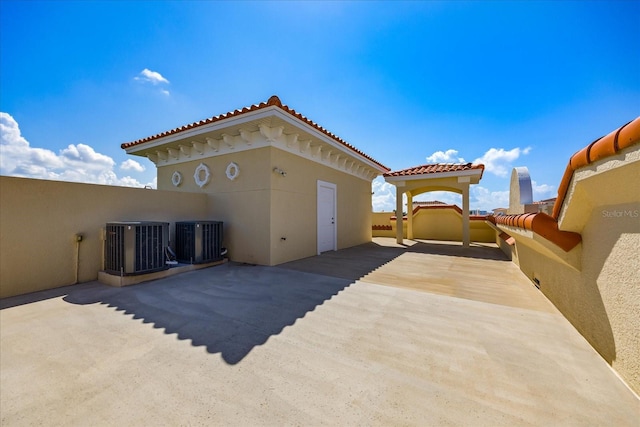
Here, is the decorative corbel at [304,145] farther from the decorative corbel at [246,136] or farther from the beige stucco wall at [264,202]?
the decorative corbel at [246,136]

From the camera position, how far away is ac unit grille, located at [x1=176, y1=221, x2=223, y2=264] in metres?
5.83

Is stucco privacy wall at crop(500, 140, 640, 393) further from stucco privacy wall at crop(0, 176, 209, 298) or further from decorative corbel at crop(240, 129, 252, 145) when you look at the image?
stucco privacy wall at crop(0, 176, 209, 298)

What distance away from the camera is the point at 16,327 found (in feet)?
9.32

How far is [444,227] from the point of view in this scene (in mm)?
12930

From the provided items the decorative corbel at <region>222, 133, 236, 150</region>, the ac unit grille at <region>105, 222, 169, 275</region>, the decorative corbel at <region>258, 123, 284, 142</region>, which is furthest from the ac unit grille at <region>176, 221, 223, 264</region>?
the decorative corbel at <region>258, 123, 284, 142</region>

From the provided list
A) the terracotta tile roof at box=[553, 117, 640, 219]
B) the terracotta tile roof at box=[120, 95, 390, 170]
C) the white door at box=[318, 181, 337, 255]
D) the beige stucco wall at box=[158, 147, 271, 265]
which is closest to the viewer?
the terracotta tile roof at box=[553, 117, 640, 219]

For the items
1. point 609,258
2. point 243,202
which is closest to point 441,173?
point 243,202

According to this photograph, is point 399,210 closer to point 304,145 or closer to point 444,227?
point 444,227

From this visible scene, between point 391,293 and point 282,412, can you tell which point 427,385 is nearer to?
point 282,412

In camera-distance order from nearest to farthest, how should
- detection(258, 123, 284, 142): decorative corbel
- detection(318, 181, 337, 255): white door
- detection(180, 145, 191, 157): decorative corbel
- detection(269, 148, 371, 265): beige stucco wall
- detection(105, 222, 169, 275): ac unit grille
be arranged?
detection(105, 222, 169, 275): ac unit grille < detection(258, 123, 284, 142): decorative corbel < detection(269, 148, 371, 265): beige stucco wall < detection(180, 145, 191, 157): decorative corbel < detection(318, 181, 337, 255): white door

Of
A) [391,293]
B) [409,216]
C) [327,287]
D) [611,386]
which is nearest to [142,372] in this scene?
[327,287]

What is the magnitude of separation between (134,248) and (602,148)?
21.1 feet

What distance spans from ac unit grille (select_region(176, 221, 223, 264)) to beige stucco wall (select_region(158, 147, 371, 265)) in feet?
2.27

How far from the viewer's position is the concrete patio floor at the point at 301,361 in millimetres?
1592
